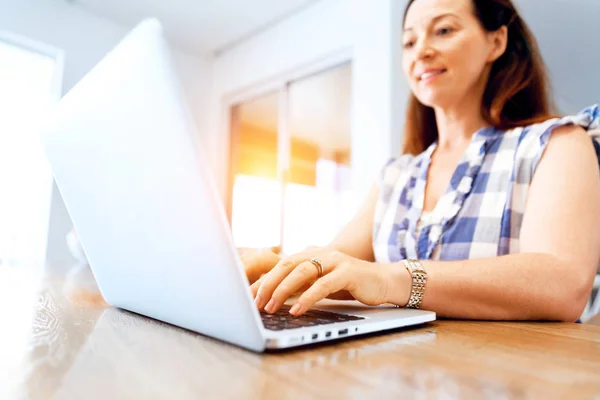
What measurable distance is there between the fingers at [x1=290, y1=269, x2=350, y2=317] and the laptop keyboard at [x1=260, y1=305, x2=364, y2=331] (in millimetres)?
10

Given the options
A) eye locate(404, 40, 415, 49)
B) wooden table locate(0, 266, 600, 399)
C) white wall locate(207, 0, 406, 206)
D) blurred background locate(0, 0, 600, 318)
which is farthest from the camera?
blurred background locate(0, 0, 600, 318)

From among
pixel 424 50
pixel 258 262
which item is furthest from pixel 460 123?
pixel 258 262

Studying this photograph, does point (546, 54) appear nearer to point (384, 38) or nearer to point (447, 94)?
point (447, 94)

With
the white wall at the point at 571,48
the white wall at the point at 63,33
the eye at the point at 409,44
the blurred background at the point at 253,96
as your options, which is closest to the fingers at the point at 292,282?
the eye at the point at 409,44

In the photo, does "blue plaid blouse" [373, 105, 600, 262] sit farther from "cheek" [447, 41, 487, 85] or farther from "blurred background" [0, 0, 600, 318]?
"blurred background" [0, 0, 600, 318]

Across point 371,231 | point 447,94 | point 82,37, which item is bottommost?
point 371,231

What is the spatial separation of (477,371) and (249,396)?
0.55ft

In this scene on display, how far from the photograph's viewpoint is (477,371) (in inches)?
11.5

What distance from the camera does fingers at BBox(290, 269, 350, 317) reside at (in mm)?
426

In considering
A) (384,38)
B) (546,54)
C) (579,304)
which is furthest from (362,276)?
(384,38)

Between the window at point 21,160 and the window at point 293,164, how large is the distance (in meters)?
1.49

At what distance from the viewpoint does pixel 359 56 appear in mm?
2709

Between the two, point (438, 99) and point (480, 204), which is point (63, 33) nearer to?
point (438, 99)

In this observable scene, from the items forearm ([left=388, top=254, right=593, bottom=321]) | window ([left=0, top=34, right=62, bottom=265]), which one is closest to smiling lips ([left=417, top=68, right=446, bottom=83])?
forearm ([left=388, top=254, right=593, bottom=321])
